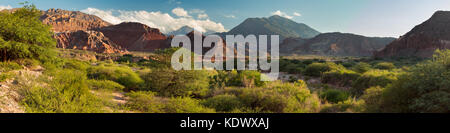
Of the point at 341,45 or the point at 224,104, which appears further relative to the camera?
the point at 341,45

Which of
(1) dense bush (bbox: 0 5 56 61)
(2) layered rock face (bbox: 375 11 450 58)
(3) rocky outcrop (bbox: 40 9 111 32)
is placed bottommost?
(1) dense bush (bbox: 0 5 56 61)

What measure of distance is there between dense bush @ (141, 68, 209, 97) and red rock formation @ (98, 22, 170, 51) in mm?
83999

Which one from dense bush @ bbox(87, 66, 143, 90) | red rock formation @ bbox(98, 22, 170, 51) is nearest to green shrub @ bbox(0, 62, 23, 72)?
dense bush @ bbox(87, 66, 143, 90)

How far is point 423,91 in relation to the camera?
575 cm

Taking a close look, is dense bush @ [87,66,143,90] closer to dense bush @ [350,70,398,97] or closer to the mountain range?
dense bush @ [350,70,398,97]

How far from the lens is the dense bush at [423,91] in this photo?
17.1 feet

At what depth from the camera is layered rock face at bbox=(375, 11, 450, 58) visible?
186 feet

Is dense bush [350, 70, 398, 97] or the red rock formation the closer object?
dense bush [350, 70, 398, 97]

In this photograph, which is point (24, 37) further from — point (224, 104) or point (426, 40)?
point (426, 40)

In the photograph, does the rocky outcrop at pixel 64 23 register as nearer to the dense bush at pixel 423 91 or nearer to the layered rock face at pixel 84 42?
the layered rock face at pixel 84 42

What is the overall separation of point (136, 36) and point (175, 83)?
10110 centimetres

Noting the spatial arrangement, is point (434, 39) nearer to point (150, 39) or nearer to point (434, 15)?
point (434, 15)

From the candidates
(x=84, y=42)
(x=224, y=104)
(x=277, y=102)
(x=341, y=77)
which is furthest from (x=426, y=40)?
(x=84, y=42)
